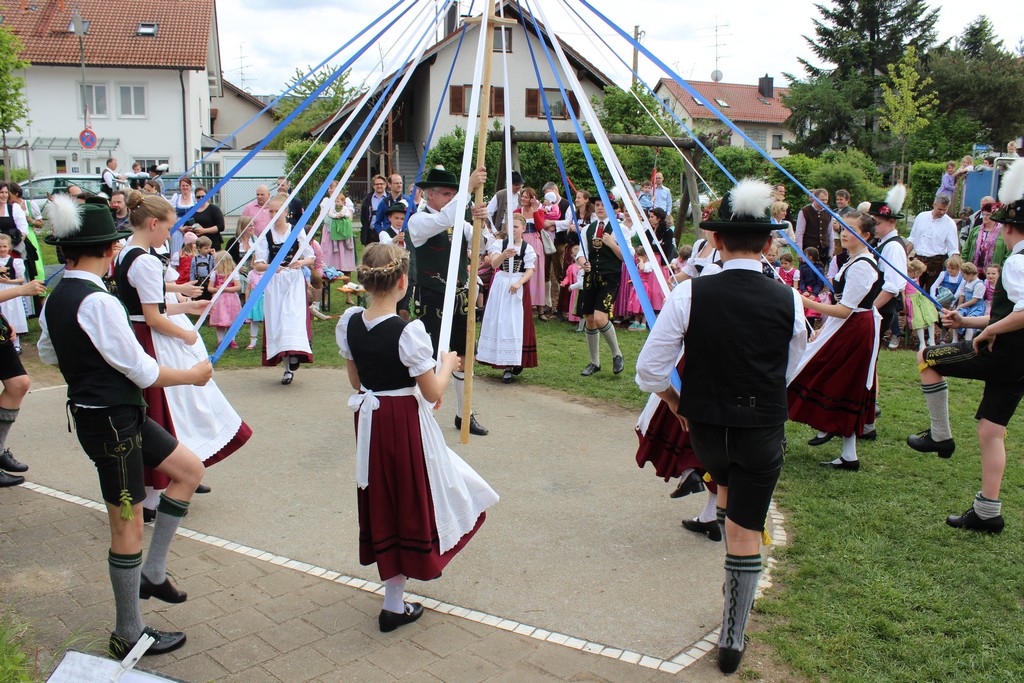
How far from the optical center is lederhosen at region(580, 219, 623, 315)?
9000 millimetres

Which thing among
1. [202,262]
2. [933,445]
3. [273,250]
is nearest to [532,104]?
[202,262]

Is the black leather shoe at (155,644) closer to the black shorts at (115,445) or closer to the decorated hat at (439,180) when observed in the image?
the black shorts at (115,445)

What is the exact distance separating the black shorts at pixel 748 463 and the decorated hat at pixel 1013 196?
2.15 m

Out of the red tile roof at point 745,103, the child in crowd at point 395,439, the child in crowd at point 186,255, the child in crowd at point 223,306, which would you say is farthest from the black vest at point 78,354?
the red tile roof at point 745,103

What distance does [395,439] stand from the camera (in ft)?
11.7

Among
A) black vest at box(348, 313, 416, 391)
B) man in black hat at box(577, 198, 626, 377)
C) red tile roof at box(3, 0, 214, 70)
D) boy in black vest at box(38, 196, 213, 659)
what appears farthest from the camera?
red tile roof at box(3, 0, 214, 70)

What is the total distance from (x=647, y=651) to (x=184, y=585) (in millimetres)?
2276

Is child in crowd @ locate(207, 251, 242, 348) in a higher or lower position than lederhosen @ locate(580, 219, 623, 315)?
lower

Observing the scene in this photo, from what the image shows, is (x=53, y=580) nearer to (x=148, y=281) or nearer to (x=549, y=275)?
(x=148, y=281)

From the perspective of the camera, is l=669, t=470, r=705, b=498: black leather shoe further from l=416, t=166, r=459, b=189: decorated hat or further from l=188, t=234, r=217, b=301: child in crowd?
l=188, t=234, r=217, b=301: child in crowd

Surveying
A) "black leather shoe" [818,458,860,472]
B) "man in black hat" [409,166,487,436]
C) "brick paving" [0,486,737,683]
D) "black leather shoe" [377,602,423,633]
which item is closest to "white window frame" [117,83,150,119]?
"man in black hat" [409,166,487,436]

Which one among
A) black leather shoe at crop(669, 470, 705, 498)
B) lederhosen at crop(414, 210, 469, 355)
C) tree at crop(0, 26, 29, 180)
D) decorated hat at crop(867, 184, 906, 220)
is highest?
tree at crop(0, 26, 29, 180)

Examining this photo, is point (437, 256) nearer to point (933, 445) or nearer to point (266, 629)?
point (266, 629)

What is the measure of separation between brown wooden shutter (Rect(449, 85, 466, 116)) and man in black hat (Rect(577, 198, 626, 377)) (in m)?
23.8
